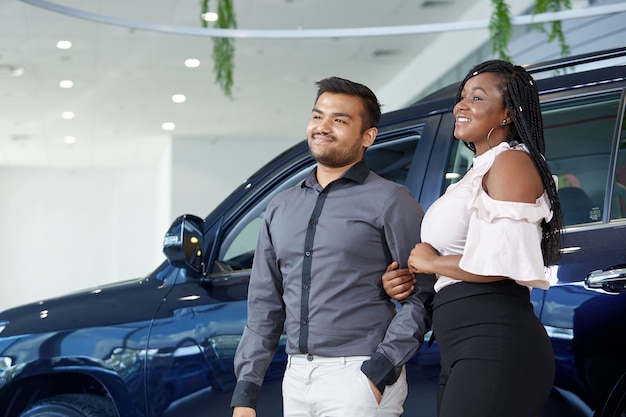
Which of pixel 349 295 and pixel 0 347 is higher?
pixel 349 295

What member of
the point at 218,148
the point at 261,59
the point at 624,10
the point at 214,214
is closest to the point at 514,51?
the point at 624,10

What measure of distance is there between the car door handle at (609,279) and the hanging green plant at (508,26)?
5818 millimetres

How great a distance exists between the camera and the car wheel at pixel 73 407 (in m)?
3.02

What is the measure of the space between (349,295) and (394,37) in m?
9.42

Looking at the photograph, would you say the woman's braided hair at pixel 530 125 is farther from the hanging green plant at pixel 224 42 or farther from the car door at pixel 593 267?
the hanging green plant at pixel 224 42

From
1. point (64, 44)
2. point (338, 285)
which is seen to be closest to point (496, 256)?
point (338, 285)

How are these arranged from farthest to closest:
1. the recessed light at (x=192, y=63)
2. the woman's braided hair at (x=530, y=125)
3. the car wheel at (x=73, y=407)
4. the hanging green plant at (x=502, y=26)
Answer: the recessed light at (x=192, y=63), the hanging green plant at (x=502, y=26), the car wheel at (x=73, y=407), the woman's braided hair at (x=530, y=125)

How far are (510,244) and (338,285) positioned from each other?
0.45 m

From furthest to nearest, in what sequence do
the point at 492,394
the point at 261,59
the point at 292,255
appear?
the point at 261,59, the point at 292,255, the point at 492,394

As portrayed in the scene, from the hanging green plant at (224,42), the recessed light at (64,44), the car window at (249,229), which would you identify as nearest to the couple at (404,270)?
the car window at (249,229)

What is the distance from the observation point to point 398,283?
208 cm

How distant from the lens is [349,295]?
209 centimetres

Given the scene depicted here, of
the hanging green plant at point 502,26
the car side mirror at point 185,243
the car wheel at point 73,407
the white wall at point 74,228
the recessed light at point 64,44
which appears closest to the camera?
the car side mirror at point 185,243

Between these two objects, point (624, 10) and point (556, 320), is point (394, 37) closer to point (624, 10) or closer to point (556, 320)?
point (624, 10)
